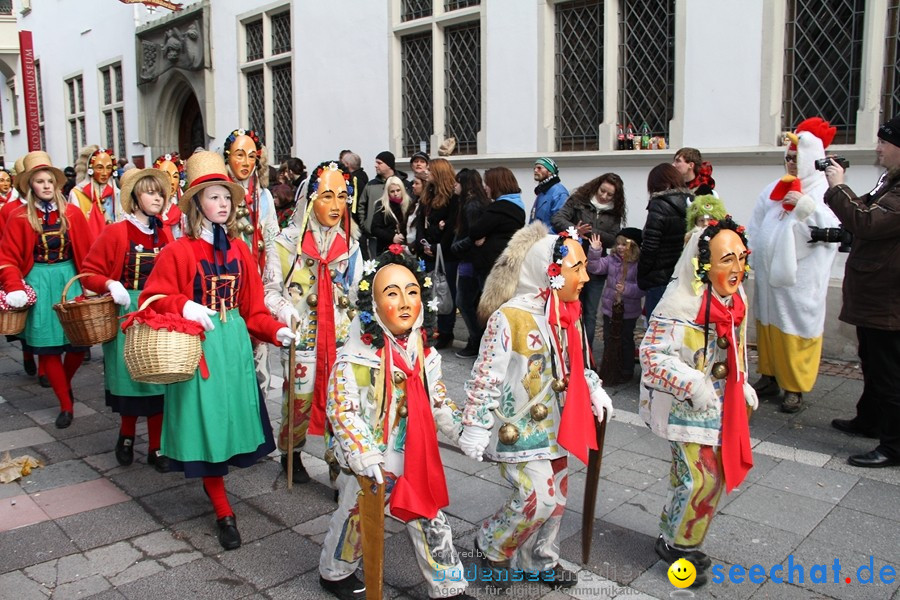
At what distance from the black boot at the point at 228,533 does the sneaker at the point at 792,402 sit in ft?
13.3

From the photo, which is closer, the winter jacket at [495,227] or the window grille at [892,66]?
the window grille at [892,66]

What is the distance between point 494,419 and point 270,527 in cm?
162

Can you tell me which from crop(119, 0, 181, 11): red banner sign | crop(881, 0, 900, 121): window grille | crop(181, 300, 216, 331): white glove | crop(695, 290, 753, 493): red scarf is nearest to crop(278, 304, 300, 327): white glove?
crop(181, 300, 216, 331): white glove

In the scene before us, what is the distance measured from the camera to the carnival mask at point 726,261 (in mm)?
3430

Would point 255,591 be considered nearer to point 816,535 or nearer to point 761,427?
point 816,535

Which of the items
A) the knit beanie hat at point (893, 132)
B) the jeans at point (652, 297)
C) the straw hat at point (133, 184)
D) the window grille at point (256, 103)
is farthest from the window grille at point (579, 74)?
the window grille at point (256, 103)

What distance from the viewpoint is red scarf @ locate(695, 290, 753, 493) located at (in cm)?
338

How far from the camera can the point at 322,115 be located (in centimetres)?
1277

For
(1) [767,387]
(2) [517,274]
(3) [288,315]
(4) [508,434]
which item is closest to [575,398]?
(4) [508,434]

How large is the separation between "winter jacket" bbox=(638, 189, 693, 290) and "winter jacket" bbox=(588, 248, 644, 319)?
0.35m

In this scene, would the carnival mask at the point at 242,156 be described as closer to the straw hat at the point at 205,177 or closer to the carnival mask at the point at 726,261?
the straw hat at the point at 205,177

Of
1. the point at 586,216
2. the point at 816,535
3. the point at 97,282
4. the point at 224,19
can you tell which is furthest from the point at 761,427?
the point at 224,19

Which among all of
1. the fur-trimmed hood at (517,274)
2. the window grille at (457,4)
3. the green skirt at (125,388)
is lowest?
the green skirt at (125,388)

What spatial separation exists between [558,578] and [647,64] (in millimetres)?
6491
